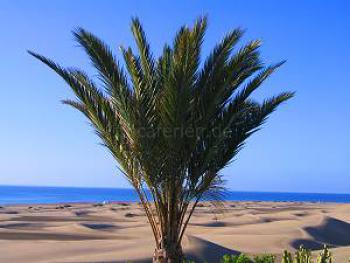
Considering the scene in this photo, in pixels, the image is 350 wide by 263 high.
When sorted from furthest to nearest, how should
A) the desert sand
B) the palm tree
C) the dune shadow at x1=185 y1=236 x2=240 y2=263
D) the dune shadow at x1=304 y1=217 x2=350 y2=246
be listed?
the dune shadow at x1=304 y1=217 x2=350 y2=246 < the dune shadow at x1=185 y1=236 x2=240 y2=263 < the desert sand < the palm tree

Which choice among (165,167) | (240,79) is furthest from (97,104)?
(240,79)

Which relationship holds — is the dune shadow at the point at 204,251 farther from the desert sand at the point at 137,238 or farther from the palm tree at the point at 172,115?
the palm tree at the point at 172,115

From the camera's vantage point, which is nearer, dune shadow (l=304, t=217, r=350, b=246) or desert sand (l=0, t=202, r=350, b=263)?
desert sand (l=0, t=202, r=350, b=263)

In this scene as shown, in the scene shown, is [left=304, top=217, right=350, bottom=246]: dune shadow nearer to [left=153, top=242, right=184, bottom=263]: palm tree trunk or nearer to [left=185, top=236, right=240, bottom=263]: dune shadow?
[left=185, top=236, right=240, bottom=263]: dune shadow

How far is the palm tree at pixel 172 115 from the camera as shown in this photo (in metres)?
9.99

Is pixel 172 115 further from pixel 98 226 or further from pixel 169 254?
pixel 98 226

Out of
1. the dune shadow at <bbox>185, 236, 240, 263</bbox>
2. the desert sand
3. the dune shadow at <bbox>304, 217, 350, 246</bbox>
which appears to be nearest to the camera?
the desert sand

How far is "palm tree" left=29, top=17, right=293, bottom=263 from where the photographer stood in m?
9.99

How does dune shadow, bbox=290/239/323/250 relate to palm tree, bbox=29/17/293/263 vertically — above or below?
below

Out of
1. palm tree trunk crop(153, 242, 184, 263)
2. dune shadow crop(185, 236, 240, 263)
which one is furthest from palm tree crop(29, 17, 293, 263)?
dune shadow crop(185, 236, 240, 263)

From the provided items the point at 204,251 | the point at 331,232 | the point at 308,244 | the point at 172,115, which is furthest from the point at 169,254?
the point at 331,232

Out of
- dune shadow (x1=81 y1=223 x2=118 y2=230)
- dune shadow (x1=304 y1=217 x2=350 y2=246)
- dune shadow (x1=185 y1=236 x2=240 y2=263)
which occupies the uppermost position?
dune shadow (x1=81 y1=223 x2=118 y2=230)

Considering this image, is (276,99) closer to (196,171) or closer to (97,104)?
(196,171)

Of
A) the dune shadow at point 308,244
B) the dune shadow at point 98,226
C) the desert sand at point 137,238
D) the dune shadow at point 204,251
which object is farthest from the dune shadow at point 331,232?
the dune shadow at point 98,226
